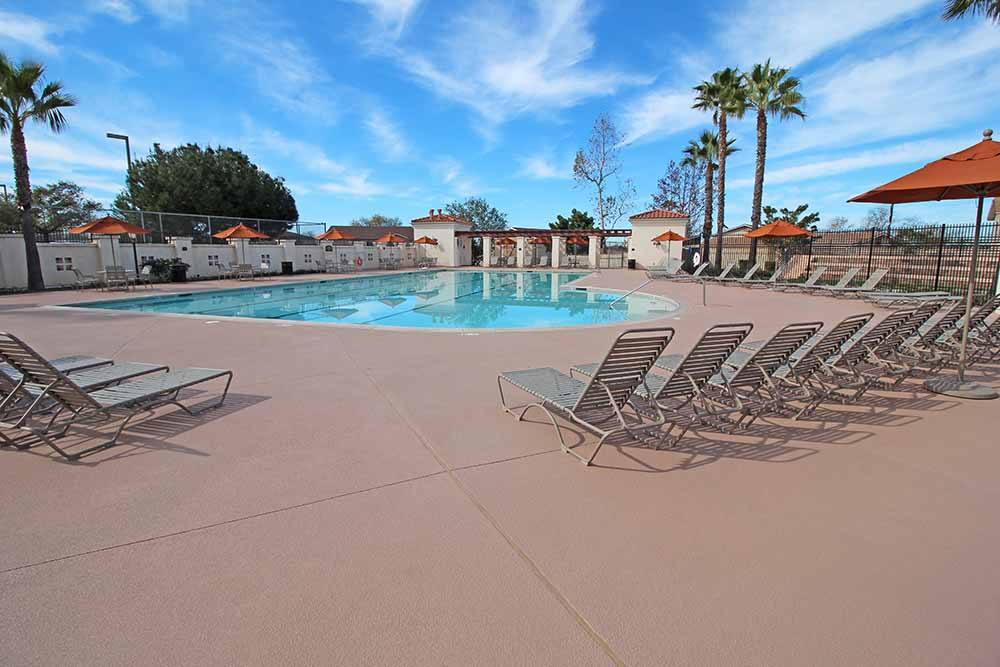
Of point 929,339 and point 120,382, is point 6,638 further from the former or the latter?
point 929,339

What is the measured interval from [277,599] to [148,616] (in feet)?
1.61

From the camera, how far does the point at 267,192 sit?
37.0m

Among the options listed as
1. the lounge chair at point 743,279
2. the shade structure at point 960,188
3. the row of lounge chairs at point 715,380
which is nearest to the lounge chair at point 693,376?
the row of lounge chairs at point 715,380

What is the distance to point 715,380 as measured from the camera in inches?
169

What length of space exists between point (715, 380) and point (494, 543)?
2.74 metres

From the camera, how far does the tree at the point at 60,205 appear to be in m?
37.6

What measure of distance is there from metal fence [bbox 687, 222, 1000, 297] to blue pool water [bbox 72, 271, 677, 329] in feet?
27.9

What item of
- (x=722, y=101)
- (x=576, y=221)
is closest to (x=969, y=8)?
(x=722, y=101)

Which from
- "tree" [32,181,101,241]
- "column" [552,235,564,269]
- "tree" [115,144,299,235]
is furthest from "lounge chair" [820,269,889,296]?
Answer: "tree" [32,181,101,241]

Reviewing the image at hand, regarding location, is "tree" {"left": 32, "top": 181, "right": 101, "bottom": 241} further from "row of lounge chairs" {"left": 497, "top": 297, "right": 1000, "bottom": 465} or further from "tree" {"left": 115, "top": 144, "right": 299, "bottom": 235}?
"row of lounge chairs" {"left": 497, "top": 297, "right": 1000, "bottom": 465}

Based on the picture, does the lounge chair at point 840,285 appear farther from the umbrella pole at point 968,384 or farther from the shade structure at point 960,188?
the umbrella pole at point 968,384

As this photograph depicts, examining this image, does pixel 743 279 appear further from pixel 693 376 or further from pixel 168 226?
pixel 168 226

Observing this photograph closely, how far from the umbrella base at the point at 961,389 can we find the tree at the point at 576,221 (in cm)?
3895

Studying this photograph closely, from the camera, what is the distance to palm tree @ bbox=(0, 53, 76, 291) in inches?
565
